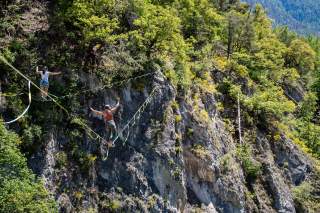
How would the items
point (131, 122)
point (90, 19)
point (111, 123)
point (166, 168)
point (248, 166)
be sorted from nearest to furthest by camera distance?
point (111, 123) → point (90, 19) → point (131, 122) → point (166, 168) → point (248, 166)

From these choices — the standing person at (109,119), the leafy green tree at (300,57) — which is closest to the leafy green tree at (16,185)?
the standing person at (109,119)

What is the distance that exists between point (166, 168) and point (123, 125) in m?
3.21

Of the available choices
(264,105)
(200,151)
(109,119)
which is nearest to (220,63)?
(264,105)

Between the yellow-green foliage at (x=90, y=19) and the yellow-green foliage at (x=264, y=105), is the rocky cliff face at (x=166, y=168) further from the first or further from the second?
the yellow-green foliage at (x=264, y=105)

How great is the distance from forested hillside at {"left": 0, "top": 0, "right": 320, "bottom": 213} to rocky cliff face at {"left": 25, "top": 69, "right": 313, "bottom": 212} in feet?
0.18

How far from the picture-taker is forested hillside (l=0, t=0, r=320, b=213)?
19.5m

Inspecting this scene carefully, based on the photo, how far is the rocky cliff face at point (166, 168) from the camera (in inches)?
806

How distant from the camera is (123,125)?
76.2ft

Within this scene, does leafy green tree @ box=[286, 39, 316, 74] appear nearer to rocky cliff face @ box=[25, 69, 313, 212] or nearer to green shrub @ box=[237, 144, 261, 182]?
rocky cliff face @ box=[25, 69, 313, 212]

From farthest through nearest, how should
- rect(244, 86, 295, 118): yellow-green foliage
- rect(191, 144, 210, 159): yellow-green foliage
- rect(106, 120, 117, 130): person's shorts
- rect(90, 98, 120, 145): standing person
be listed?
rect(244, 86, 295, 118): yellow-green foliage < rect(191, 144, 210, 159): yellow-green foliage < rect(106, 120, 117, 130): person's shorts < rect(90, 98, 120, 145): standing person

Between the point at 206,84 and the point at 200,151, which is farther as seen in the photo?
the point at 206,84

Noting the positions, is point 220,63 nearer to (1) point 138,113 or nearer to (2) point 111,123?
(1) point 138,113

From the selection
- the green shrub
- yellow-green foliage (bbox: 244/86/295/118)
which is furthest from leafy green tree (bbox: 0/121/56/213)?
yellow-green foliage (bbox: 244/86/295/118)

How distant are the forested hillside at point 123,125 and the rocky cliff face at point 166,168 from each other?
5 cm
